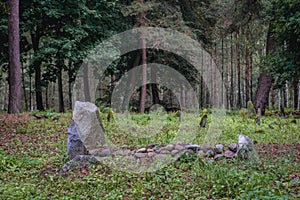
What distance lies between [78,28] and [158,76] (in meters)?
7.01

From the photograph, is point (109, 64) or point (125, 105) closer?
point (109, 64)

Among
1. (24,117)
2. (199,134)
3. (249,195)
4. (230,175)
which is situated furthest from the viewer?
(24,117)

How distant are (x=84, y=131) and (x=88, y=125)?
0.31 metres

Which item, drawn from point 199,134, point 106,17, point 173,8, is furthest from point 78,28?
point 199,134

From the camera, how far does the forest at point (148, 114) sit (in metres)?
5.34

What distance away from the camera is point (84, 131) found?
7992 millimetres

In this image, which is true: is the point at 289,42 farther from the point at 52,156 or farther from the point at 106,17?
the point at 106,17

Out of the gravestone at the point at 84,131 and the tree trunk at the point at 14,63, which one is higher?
the tree trunk at the point at 14,63

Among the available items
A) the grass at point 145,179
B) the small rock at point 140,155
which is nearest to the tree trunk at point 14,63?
the grass at point 145,179

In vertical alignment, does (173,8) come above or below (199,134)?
above

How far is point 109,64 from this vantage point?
18906mm

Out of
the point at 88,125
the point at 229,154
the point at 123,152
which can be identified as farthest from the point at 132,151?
the point at 229,154

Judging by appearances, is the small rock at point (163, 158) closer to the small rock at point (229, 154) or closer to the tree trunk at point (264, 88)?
the small rock at point (229, 154)

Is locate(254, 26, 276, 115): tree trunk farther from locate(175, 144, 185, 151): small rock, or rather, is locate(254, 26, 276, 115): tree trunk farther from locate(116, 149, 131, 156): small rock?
locate(116, 149, 131, 156): small rock
